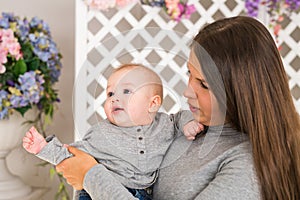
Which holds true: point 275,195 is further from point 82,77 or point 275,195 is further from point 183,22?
point 183,22

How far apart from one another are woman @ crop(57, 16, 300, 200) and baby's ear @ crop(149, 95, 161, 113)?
0.06 metres

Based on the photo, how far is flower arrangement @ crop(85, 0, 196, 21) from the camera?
222cm

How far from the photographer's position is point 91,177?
111 cm

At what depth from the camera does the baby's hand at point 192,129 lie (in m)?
1.16

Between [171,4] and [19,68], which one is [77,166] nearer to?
[19,68]

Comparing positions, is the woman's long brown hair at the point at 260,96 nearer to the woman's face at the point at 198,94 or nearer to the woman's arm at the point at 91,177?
the woman's face at the point at 198,94

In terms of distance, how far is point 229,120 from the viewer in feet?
3.90

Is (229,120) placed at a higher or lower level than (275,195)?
higher

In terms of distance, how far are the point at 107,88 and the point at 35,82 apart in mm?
966

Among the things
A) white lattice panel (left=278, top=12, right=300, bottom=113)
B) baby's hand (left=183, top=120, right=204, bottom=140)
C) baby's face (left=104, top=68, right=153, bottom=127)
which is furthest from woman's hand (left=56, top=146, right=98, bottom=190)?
white lattice panel (left=278, top=12, right=300, bottom=113)

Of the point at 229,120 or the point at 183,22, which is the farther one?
the point at 183,22

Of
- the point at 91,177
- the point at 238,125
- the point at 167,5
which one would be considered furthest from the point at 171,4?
the point at 91,177

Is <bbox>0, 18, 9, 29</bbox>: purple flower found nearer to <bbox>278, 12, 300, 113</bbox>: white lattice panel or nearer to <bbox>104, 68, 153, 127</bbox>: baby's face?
<bbox>104, 68, 153, 127</bbox>: baby's face

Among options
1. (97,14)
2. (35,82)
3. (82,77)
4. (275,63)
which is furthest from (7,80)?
(275,63)
